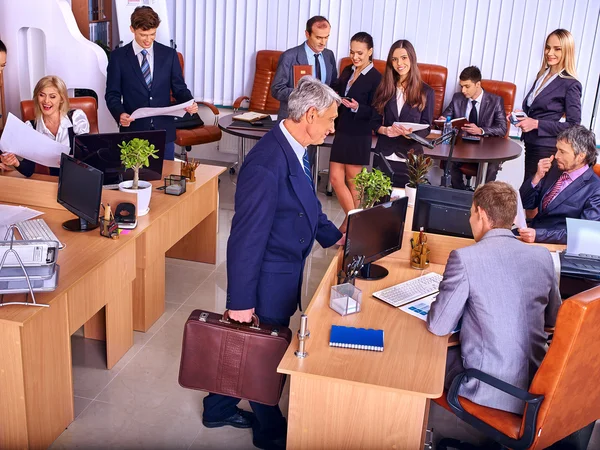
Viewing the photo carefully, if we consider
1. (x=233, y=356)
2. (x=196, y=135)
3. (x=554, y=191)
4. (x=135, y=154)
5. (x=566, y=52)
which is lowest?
(x=233, y=356)

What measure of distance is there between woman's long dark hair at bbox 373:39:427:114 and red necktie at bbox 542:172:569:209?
1659mm

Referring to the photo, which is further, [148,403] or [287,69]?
[287,69]

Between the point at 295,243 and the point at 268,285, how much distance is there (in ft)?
0.73

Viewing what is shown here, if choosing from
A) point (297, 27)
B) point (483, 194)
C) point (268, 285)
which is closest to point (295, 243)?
point (268, 285)

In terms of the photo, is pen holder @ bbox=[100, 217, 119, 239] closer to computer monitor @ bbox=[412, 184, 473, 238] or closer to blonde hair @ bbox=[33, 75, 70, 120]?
blonde hair @ bbox=[33, 75, 70, 120]

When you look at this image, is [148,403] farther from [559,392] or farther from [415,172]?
[415,172]

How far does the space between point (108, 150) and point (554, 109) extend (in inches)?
144

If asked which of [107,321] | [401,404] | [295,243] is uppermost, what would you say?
[295,243]

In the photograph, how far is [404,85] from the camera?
5742 millimetres

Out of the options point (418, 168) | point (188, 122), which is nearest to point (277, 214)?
point (418, 168)

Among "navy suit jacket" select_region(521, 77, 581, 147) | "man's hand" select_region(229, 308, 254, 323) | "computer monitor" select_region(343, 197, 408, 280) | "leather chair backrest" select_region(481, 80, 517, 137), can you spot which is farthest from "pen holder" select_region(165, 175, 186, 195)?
"leather chair backrest" select_region(481, 80, 517, 137)

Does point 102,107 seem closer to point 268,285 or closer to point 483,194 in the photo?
point 268,285

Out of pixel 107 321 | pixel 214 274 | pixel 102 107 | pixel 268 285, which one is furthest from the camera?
pixel 102 107

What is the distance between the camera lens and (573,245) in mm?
3596
